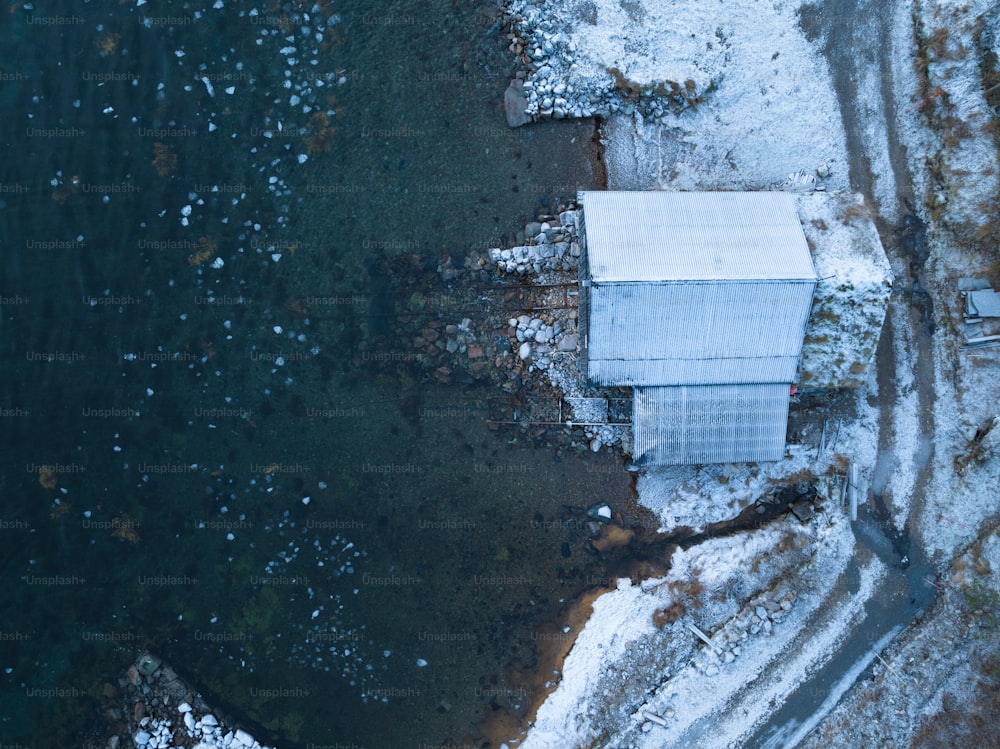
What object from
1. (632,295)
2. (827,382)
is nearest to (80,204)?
(632,295)

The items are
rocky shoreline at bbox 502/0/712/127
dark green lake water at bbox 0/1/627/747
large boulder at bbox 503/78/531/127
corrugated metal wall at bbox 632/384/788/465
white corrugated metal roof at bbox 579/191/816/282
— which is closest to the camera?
white corrugated metal roof at bbox 579/191/816/282

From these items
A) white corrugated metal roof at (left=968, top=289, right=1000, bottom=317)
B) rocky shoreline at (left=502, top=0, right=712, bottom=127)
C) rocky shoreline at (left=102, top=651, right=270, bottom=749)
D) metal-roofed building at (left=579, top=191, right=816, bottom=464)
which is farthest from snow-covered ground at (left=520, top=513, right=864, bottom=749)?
rocky shoreline at (left=502, top=0, right=712, bottom=127)

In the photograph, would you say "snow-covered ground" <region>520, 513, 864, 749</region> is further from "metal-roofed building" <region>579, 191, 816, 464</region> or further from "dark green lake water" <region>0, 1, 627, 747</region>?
"metal-roofed building" <region>579, 191, 816, 464</region>

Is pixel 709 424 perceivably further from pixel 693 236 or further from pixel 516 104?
pixel 516 104

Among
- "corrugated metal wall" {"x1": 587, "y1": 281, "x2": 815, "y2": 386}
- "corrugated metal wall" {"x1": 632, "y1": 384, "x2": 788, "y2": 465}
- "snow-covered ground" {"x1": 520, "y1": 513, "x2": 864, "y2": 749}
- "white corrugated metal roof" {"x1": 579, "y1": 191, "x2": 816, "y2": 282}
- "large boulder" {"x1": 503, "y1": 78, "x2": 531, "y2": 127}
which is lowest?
"snow-covered ground" {"x1": 520, "y1": 513, "x2": 864, "y2": 749}

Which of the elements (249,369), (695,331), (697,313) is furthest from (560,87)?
(249,369)

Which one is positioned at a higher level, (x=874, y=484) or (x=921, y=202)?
(x=921, y=202)

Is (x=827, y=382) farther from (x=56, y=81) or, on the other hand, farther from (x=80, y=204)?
(x=56, y=81)
